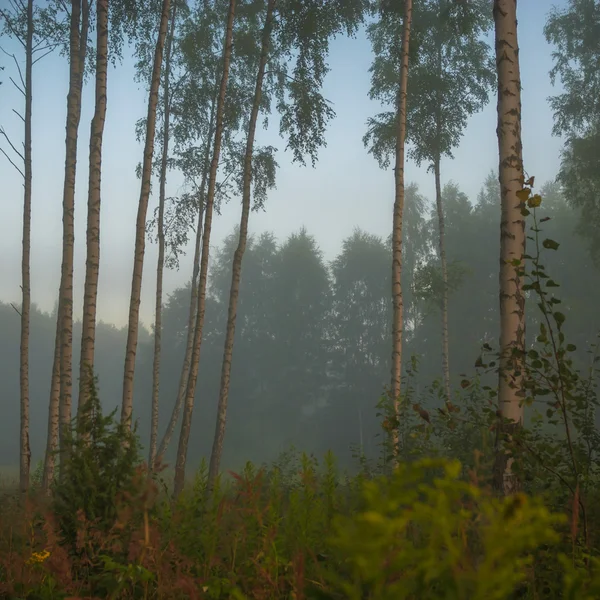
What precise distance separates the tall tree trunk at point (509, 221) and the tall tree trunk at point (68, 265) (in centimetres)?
676

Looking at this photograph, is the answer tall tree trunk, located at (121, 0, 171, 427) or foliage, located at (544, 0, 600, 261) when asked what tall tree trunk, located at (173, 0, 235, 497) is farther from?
foliage, located at (544, 0, 600, 261)

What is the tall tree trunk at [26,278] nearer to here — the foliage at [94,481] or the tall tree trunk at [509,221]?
the foliage at [94,481]

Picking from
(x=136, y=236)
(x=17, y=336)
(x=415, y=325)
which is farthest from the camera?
(x=17, y=336)

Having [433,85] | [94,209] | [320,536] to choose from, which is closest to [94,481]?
[320,536]

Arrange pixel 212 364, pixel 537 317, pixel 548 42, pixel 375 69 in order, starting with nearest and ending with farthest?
pixel 375 69, pixel 548 42, pixel 537 317, pixel 212 364

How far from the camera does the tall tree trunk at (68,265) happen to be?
30.7 feet

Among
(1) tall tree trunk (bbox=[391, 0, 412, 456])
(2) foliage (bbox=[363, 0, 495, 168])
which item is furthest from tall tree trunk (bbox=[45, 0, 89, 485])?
(2) foliage (bbox=[363, 0, 495, 168])

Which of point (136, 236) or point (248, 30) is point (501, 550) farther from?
point (248, 30)

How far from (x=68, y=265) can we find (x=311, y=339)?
26890mm

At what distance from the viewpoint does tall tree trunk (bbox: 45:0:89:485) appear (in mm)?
9352

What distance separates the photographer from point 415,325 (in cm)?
3209

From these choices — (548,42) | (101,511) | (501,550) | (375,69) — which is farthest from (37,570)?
(548,42)

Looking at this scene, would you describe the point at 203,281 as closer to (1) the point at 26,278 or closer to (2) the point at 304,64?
(1) the point at 26,278

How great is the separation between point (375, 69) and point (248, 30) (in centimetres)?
440
